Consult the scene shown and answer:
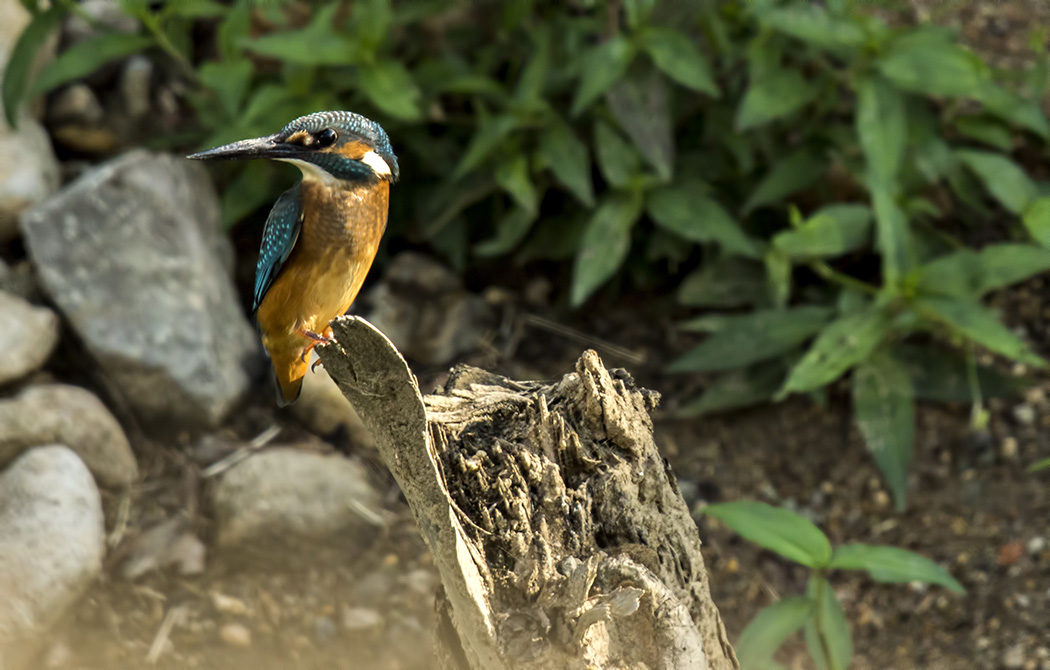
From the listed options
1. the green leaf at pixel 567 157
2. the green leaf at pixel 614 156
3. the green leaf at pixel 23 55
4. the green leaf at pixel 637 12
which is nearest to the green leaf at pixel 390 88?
the green leaf at pixel 567 157

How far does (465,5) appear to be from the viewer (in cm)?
488

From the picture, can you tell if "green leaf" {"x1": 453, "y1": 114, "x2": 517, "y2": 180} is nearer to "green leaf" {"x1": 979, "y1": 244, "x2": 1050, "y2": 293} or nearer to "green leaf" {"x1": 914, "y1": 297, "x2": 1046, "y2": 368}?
"green leaf" {"x1": 914, "y1": 297, "x2": 1046, "y2": 368}

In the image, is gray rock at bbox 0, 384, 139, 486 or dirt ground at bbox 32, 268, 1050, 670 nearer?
dirt ground at bbox 32, 268, 1050, 670

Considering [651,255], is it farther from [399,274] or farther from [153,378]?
[153,378]

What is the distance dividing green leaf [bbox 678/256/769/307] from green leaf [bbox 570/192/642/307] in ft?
1.30

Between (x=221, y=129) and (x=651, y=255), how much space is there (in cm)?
184

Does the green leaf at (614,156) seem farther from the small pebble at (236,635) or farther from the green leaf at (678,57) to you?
the small pebble at (236,635)

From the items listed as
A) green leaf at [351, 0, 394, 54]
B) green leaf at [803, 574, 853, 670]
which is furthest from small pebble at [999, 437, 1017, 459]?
green leaf at [351, 0, 394, 54]

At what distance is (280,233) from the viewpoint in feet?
7.59

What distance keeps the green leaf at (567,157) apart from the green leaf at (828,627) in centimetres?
183

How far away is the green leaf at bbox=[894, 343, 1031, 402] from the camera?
4355mm

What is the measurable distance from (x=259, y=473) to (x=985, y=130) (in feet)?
10.7

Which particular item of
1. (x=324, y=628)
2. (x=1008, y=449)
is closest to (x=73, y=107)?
(x=324, y=628)

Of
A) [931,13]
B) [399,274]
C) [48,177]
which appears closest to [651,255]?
[399,274]
